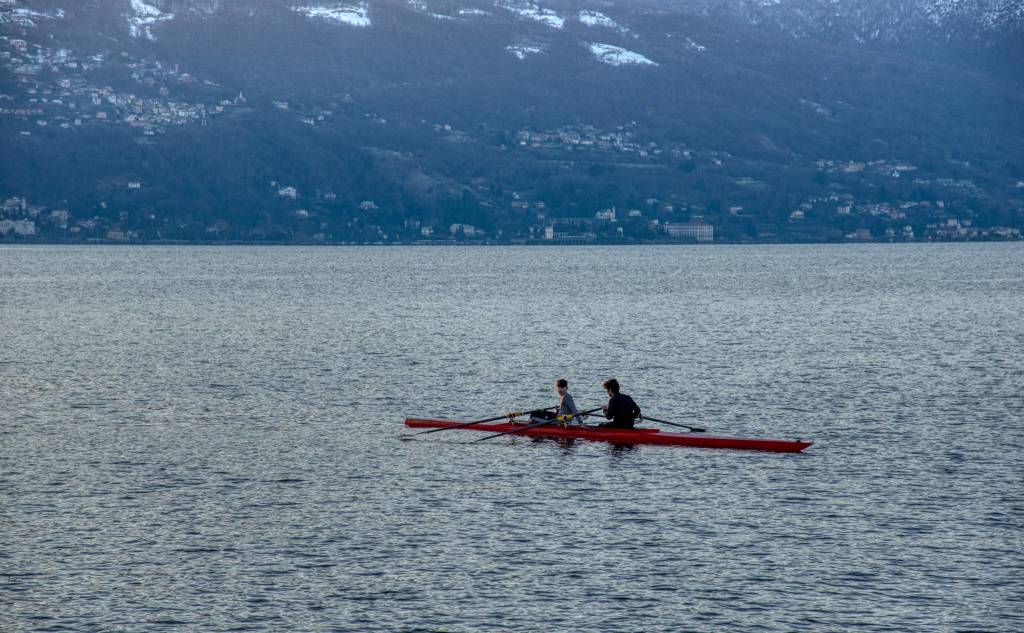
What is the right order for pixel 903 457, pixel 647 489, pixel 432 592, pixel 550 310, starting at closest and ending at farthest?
pixel 432 592
pixel 647 489
pixel 903 457
pixel 550 310

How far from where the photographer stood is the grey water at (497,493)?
26984 millimetres

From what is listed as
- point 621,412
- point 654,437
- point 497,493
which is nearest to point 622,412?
point 621,412

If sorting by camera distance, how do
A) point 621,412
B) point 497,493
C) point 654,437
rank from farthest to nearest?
point 621,412 → point 654,437 → point 497,493

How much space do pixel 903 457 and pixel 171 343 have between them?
179ft

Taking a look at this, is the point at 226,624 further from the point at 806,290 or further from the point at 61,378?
the point at 806,290

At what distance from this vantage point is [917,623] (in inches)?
1005

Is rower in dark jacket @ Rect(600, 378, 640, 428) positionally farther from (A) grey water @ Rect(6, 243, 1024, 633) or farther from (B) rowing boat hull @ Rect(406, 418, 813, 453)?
(A) grey water @ Rect(6, 243, 1024, 633)

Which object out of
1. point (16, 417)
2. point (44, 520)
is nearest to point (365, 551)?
point (44, 520)

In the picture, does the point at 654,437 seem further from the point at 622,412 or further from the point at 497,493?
the point at 497,493

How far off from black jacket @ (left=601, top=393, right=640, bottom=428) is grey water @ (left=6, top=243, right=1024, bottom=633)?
119 centimetres

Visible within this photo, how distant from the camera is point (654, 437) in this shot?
43.4 metres

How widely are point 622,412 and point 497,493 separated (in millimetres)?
8445

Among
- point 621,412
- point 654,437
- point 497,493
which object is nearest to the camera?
point 497,493

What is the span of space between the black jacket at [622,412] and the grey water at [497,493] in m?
1.19
